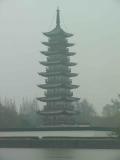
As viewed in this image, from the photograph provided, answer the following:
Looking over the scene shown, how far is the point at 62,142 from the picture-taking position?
122ft

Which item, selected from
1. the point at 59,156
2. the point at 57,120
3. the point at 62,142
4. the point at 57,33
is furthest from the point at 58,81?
the point at 59,156

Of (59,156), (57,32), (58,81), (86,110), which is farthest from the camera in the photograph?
(86,110)

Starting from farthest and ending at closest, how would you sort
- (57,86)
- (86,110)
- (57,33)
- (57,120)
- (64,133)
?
1. (86,110)
2. (57,33)
3. (57,86)
4. (57,120)
5. (64,133)

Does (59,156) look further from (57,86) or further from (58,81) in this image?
(58,81)

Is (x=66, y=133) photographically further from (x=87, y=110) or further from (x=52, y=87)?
(x=87, y=110)

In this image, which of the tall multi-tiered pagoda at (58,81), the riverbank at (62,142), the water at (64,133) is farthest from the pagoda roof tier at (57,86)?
the riverbank at (62,142)

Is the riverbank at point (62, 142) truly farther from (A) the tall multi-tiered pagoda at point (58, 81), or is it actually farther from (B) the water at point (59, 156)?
(A) the tall multi-tiered pagoda at point (58, 81)

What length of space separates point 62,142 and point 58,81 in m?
15.8

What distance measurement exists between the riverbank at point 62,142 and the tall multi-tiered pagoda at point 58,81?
11.9 m

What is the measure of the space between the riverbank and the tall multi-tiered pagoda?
39.0 ft

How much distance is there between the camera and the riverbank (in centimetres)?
3566

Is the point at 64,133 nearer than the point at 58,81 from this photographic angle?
Yes

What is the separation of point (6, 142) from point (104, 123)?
19.7 meters

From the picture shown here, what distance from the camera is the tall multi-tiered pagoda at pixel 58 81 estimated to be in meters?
50.9
